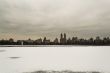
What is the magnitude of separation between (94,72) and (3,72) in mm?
8937

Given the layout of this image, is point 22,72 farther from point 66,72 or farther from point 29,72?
point 66,72

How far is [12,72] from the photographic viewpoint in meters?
21.3

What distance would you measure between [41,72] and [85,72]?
171 inches

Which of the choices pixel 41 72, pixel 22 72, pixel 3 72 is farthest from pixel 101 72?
pixel 3 72

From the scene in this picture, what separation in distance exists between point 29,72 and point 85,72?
562 centimetres

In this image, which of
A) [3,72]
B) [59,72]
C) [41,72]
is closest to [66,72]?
[59,72]

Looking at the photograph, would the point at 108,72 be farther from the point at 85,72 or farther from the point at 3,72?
the point at 3,72

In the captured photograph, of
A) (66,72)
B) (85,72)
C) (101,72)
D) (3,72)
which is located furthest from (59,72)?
(3,72)

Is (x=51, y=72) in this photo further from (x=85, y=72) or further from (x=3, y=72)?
(x=3, y=72)

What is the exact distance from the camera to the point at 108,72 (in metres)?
21.0

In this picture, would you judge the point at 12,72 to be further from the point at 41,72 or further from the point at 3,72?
A: the point at 41,72

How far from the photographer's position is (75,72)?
2159 centimetres

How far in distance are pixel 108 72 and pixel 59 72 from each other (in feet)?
15.5

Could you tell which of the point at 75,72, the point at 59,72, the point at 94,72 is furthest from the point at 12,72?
the point at 94,72
